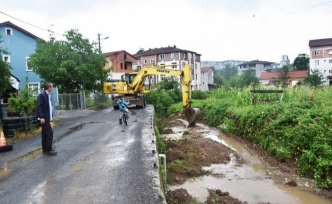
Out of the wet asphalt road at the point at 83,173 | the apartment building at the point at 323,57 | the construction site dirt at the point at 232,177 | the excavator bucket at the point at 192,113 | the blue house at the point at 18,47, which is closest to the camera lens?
the wet asphalt road at the point at 83,173

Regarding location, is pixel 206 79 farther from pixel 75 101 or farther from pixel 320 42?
pixel 75 101

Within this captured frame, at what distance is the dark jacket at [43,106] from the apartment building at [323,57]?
61.8m

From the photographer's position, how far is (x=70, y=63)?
2380cm

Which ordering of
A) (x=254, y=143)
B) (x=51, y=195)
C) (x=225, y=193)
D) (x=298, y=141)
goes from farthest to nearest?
(x=254, y=143) → (x=298, y=141) → (x=225, y=193) → (x=51, y=195)

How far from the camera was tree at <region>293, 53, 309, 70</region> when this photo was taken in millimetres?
73062

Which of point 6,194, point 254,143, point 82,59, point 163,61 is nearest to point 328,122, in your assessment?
point 254,143

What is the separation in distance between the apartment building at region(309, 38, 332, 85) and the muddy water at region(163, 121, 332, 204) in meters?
→ 57.7

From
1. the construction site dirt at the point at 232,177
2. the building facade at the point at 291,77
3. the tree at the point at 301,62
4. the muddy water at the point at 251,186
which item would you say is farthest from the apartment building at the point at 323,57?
the muddy water at the point at 251,186

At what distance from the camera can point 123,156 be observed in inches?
309

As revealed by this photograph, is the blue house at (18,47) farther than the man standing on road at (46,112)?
Yes

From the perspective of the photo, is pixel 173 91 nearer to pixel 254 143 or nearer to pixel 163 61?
pixel 254 143

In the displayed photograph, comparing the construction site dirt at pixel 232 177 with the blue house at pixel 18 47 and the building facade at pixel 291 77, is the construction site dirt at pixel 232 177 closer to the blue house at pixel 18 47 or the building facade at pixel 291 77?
the blue house at pixel 18 47

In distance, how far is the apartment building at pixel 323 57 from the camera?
198ft

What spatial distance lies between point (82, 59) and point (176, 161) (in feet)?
59.3
